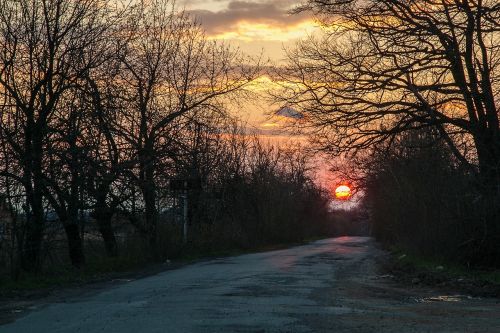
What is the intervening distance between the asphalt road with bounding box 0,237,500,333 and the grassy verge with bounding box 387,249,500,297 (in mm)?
974

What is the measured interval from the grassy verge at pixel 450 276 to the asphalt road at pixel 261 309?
97 centimetres


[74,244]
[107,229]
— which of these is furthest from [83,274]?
[107,229]

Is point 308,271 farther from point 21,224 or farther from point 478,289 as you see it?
point 21,224

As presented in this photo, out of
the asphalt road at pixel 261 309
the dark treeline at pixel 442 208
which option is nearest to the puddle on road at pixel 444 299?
the asphalt road at pixel 261 309

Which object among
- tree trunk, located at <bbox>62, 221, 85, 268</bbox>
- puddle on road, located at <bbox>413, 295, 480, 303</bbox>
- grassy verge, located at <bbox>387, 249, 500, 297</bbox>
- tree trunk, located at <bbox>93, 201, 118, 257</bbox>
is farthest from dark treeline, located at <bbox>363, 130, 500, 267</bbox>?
tree trunk, located at <bbox>62, 221, 85, 268</bbox>

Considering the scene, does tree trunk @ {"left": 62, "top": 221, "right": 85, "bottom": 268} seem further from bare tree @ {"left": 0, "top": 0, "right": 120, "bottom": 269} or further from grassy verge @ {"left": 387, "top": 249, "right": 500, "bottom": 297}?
grassy verge @ {"left": 387, "top": 249, "right": 500, "bottom": 297}

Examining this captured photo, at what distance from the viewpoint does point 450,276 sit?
19.5m

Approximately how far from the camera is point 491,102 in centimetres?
2188

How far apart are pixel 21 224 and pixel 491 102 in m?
14.7

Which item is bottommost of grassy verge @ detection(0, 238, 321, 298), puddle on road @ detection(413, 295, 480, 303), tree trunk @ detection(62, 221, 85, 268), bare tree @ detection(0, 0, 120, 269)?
puddle on road @ detection(413, 295, 480, 303)

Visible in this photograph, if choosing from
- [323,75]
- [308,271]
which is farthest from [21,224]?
[323,75]

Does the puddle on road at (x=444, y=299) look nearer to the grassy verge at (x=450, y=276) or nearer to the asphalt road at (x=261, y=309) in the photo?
the asphalt road at (x=261, y=309)

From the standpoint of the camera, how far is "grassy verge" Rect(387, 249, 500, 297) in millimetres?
16453

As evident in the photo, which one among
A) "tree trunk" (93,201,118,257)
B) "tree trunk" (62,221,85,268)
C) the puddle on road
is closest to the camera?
the puddle on road
